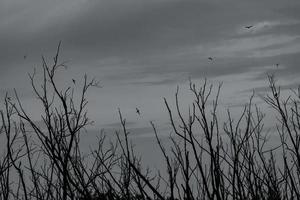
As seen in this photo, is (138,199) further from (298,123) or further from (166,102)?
(298,123)

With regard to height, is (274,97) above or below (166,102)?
above

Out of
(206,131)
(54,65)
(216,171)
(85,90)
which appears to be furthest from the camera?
(85,90)

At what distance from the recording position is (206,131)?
4.71 metres

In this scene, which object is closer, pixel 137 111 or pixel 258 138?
pixel 137 111

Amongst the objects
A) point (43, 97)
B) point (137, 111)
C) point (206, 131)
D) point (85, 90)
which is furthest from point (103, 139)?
point (206, 131)

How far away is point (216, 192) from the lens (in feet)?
11.5

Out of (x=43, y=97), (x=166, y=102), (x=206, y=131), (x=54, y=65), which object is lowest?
(x=206, y=131)

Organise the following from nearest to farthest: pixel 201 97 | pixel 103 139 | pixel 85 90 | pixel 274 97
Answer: pixel 201 97
pixel 85 90
pixel 274 97
pixel 103 139

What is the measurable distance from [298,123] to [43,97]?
5.26 m

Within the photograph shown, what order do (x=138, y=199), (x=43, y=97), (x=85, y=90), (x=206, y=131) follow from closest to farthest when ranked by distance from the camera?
(x=138, y=199) < (x=206, y=131) < (x=43, y=97) < (x=85, y=90)

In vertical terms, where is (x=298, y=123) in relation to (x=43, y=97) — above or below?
below

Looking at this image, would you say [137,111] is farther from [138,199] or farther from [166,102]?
[138,199]

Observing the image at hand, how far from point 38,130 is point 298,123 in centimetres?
658

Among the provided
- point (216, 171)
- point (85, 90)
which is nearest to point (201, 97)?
point (216, 171)
